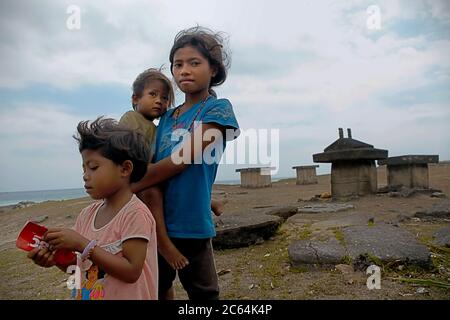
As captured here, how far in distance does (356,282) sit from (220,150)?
158cm

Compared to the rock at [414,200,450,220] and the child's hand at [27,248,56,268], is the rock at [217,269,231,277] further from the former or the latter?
the rock at [414,200,450,220]

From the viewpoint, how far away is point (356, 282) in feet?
8.52

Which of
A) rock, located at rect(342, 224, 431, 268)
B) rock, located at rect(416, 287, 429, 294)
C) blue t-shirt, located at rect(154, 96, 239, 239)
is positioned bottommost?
rock, located at rect(416, 287, 429, 294)

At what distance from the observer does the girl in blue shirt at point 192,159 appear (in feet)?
5.12

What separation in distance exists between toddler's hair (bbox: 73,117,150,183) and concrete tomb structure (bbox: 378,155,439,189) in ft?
26.9

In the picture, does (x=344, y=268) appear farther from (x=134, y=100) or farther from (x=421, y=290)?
(x=134, y=100)

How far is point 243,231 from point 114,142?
2.66 m

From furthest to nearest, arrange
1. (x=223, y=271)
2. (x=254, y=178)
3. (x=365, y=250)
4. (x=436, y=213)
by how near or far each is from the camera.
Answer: (x=254, y=178) → (x=436, y=213) → (x=223, y=271) → (x=365, y=250)

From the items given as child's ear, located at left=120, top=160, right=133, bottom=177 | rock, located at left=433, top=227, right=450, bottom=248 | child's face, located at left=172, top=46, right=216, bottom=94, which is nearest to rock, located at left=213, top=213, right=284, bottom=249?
rock, located at left=433, top=227, right=450, bottom=248

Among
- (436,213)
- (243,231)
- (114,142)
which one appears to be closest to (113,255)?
(114,142)

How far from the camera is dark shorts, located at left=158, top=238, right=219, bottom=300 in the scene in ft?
5.33

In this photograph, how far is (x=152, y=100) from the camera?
1.79 meters

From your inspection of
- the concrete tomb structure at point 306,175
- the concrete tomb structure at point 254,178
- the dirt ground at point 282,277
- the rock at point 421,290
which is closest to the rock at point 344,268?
the dirt ground at point 282,277
